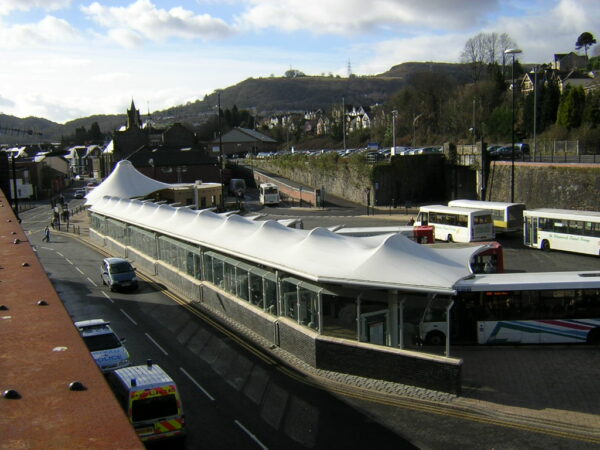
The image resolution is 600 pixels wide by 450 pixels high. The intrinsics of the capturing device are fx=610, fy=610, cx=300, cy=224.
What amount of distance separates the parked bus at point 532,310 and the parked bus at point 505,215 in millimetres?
17981

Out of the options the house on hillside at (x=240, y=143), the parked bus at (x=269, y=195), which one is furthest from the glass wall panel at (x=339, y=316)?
the house on hillside at (x=240, y=143)

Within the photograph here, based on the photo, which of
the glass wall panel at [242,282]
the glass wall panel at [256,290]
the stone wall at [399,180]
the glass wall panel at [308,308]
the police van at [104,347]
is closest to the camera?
the police van at [104,347]

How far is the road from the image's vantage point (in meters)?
11.4

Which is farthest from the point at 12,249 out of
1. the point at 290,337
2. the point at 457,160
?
the point at 457,160

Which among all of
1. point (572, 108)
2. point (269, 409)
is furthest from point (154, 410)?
point (572, 108)

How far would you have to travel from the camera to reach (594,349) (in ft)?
54.5

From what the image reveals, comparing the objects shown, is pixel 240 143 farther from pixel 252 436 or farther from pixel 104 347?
pixel 252 436

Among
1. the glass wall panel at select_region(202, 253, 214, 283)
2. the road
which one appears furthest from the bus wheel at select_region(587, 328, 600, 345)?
the glass wall panel at select_region(202, 253, 214, 283)

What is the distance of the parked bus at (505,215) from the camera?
34500 mm

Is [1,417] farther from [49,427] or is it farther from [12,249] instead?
[12,249]

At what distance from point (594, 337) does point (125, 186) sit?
36.4 m

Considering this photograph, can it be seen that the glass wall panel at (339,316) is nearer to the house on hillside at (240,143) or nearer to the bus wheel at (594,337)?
the bus wheel at (594,337)

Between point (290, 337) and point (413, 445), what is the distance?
19.8 ft

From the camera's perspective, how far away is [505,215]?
34.5 meters
